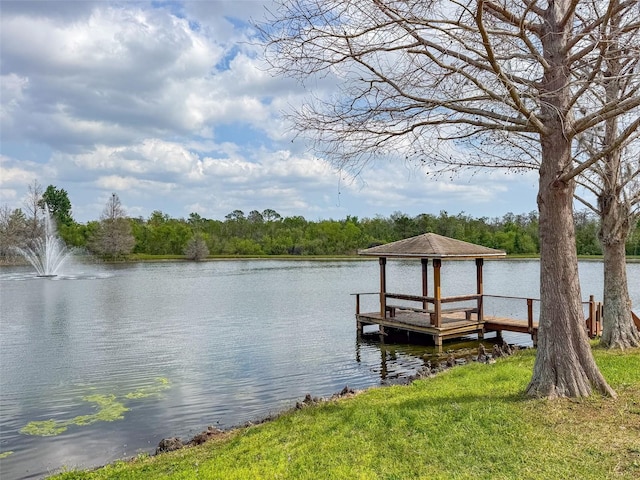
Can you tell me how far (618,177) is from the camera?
8750 mm

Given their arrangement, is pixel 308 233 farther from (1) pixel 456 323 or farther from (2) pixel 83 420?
(2) pixel 83 420

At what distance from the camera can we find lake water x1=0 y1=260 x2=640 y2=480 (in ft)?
24.8

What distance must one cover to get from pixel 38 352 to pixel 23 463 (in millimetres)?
7503

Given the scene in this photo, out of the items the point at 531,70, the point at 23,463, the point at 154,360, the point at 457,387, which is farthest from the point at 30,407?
the point at 531,70

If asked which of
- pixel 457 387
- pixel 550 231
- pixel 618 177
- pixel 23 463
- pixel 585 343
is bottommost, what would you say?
pixel 23 463

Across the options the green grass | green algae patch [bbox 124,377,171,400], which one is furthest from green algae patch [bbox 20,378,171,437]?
the green grass

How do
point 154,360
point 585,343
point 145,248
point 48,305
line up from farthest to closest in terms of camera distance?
point 145,248
point 48,305
point 154,360
point 585,343

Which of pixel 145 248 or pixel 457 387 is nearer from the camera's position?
pixel 457 387

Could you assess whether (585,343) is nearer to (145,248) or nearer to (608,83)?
(608,83)

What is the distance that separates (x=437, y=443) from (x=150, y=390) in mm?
6854

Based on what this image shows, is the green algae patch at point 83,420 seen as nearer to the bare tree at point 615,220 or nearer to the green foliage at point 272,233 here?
the bare tree at point 615,220

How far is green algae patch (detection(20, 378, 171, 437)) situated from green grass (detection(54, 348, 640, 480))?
250 cm

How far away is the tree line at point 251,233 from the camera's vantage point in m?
55.5

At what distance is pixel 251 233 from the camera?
7744 cm
